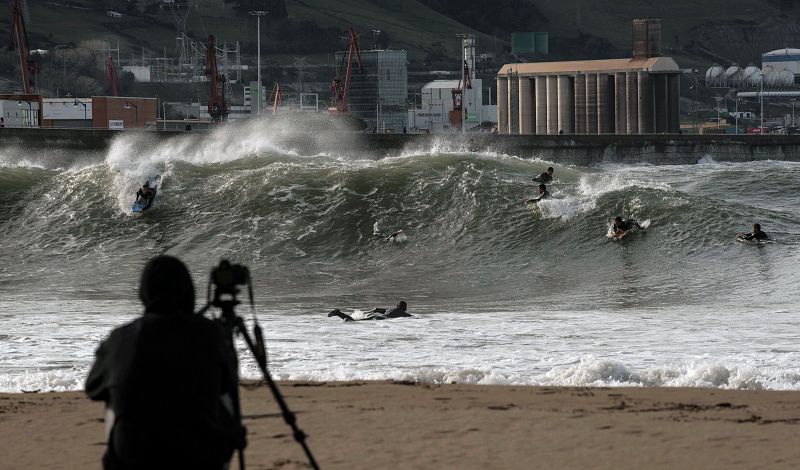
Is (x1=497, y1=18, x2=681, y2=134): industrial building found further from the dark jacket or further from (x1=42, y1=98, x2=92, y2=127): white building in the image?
the dark jacket

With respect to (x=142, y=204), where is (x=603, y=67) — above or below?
above

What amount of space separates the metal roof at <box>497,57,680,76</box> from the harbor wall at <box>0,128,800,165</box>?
31761mm

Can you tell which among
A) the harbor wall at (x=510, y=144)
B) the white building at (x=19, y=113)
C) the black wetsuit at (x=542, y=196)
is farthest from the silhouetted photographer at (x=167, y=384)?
the white building at (x=19, y=113)

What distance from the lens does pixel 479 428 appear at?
28.2 feet

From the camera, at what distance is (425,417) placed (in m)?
9.00

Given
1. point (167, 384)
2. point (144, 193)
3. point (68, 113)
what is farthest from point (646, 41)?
point (167, 384)

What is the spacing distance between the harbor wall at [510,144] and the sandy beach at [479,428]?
3189 centimetres

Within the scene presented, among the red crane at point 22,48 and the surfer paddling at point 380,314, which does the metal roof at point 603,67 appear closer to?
the red crane at point 22,48

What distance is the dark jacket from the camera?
4332mm

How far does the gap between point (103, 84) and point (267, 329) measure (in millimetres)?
169168

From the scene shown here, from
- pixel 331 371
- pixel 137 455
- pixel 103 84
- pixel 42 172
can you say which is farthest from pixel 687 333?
pixel 103 84

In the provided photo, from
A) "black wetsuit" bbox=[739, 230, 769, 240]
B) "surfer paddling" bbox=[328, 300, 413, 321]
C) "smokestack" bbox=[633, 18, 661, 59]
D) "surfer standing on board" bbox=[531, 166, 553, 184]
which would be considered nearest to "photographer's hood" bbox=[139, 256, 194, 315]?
"surfer paddling" bbox=[328, 300, 413, 321]

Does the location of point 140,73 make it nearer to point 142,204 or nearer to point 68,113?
point 68,113

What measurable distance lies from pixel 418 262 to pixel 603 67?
75.1 m
